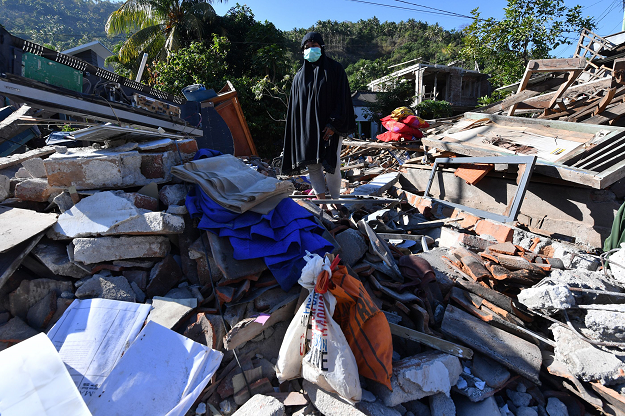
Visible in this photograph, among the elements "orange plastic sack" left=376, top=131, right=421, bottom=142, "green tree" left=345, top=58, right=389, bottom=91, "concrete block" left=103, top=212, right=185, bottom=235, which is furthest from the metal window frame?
"green tree" left=345, top=58, right=389, bottom=91

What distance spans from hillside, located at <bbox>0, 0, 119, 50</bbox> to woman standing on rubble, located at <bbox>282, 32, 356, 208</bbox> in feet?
185

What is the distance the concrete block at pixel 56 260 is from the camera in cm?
237

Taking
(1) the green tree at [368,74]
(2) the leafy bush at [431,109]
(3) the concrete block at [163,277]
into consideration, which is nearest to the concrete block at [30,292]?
(3) the concrete block at [163,277]

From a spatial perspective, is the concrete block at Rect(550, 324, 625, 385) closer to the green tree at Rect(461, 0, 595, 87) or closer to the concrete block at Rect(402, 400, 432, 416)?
the concrete block at Rect(402, 400, 432, 416)

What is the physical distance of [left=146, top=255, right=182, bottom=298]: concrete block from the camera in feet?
8.01

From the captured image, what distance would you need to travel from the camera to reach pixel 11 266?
2232 mm

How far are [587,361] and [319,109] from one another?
3.23m

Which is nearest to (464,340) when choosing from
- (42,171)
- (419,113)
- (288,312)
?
→ (288,312)

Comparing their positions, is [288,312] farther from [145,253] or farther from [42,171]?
[42,171]

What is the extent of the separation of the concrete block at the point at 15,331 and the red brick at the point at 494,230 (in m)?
4.26

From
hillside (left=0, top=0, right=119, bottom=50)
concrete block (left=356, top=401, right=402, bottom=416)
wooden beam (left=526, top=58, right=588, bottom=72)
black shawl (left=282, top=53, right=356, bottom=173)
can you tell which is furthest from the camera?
hillside (left=0, top=0, right=119, bottom=50)

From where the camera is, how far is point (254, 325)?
7.00ft

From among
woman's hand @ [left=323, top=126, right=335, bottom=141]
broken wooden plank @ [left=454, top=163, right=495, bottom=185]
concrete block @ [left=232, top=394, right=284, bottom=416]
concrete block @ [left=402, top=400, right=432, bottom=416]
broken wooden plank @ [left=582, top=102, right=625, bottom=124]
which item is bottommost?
concrete block @ [left=402, top=400, right=432, bottom=416]

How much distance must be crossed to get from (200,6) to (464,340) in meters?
16.7
